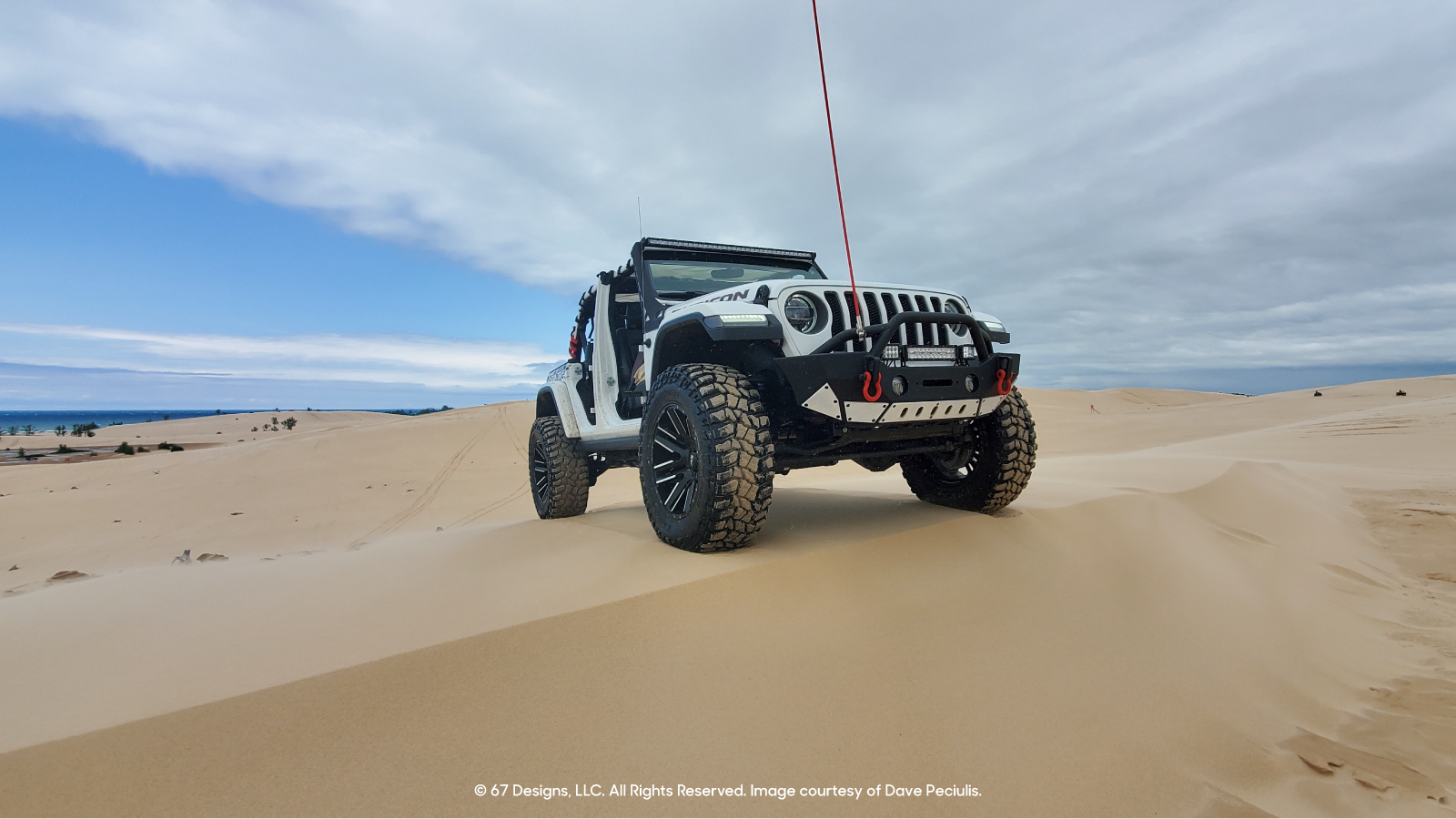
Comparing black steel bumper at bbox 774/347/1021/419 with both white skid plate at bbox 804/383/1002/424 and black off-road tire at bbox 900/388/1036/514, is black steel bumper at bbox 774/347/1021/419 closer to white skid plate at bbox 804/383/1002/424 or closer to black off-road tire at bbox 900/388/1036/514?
white skid plate at bbox 804/383/1002/424

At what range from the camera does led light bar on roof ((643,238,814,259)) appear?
486 cm

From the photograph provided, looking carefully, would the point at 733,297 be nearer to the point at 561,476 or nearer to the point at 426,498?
the point at 561,476

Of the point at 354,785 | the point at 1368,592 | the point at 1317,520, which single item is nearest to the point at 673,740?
the point at 354,785

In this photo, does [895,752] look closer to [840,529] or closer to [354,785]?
[354,785]

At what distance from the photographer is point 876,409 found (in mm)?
2971

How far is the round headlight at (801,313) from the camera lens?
10.9 feet

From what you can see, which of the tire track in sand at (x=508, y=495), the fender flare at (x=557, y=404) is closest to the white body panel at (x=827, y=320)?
the fender flare at (x=557, y=404)

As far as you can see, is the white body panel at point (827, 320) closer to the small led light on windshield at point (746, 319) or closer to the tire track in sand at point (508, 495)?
the small led light on windshield at point (746, 319)

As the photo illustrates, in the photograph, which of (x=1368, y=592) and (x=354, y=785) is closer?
(x=354, y=785)

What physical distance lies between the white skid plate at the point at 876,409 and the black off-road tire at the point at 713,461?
286 mm

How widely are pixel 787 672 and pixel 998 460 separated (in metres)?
2.26

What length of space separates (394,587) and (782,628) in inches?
70.7

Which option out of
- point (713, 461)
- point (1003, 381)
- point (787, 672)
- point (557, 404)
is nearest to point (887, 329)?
point (1003, 381)

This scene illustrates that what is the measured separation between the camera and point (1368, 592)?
330 centimetres
